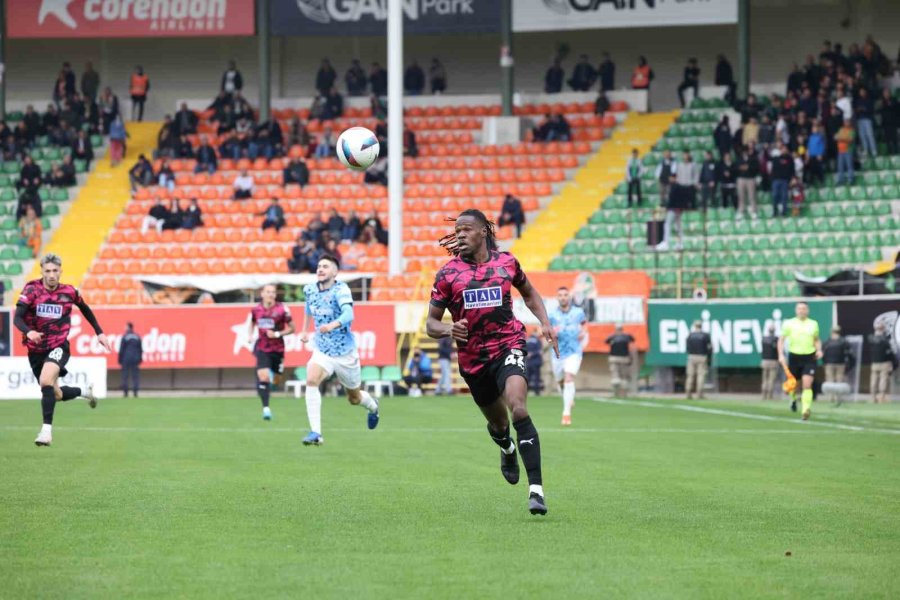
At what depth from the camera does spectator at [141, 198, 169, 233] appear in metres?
44.2

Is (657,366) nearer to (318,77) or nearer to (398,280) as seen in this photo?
(398,280)

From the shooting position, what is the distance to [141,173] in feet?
152

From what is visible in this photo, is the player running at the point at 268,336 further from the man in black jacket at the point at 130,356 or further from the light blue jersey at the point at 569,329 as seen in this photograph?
the man in black jacket at the point at 130,356

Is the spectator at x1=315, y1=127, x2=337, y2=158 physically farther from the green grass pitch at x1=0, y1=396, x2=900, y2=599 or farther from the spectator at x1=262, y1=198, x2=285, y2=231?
the green grass pitch at x1=0, y1=396, x2=900, y2=599

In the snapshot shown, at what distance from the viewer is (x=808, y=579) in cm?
802

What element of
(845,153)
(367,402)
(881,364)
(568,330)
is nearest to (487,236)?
(367,402)

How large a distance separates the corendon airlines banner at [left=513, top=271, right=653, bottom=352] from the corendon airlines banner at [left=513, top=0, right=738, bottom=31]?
11.6m

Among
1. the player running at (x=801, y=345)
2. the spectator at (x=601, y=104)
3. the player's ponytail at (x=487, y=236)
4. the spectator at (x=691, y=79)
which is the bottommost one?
the player running at (x=801, y=345)

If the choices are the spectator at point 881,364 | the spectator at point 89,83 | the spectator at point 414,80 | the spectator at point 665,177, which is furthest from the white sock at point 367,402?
the spectator at point 89,83

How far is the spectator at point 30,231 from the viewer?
4434 cm

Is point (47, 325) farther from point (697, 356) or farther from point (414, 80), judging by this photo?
point (414, 80)

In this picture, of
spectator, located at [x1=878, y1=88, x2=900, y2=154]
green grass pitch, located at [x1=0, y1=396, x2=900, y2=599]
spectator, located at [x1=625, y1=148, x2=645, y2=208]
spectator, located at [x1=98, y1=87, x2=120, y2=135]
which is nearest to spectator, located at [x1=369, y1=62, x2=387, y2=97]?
spectator, located at [x1=98, y1=87, x2=120, y2=135]

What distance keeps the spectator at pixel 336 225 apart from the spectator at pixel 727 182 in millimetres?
10977

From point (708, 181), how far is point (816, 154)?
3161mm
